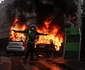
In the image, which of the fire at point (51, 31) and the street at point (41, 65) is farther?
the fire at point (51, 31)

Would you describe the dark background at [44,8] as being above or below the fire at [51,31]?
above

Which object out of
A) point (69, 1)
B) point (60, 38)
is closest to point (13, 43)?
point (69, 1)

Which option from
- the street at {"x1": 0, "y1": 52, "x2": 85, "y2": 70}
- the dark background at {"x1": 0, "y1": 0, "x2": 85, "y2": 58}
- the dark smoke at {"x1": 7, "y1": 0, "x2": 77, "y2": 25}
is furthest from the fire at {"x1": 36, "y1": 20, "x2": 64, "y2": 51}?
the street at {"x1": 0, "y1": 52, "x2": 85, "y2": 70}

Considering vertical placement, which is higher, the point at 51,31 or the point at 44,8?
the point at 44,8

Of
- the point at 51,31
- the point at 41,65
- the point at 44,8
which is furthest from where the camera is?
the point at 51,31

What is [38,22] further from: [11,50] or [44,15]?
[11,50]

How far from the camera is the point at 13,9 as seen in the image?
45250 millimetres

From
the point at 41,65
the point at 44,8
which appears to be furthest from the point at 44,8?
the point at 41,65

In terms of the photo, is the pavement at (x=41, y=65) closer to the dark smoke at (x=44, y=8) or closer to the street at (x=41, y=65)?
the street at (x=41, y=65)

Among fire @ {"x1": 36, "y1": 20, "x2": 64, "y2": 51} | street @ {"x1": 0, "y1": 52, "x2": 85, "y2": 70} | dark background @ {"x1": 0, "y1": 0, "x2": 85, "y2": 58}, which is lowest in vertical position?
street @ {"x1": 0, "y1": 52, "x2": 85, "y2": 70}

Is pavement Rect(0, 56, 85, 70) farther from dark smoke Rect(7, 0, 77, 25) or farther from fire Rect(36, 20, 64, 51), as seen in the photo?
fire Rect(36, 20, 64, 51)

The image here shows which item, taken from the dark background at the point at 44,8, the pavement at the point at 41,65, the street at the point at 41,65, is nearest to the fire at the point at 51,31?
the dark background at the point at 44,8

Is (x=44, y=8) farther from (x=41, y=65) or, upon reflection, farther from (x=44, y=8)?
(x=41, y=65)

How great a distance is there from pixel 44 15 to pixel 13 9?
531 centimetres
